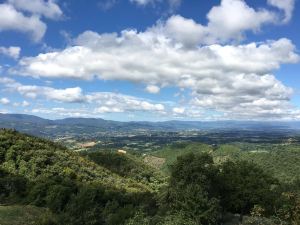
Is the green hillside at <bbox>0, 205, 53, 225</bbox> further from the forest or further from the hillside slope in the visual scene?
the hillside slope

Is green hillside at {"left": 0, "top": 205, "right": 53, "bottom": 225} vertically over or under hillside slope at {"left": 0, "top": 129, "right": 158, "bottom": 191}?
A: under

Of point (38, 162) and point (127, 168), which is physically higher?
point (38, 162)

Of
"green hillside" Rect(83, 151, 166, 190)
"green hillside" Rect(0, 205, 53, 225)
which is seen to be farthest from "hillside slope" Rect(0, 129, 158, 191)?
"green hillside" Rect(83, 151, 166, 190)

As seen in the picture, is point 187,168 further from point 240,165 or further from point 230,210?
point 240,165

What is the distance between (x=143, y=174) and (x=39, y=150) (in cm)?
6949

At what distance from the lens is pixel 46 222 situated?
5075 centimetres

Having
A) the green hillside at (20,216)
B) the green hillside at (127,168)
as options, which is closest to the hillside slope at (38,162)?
the green hillside at (20,216)

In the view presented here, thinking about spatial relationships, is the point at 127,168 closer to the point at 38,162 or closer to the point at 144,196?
the point at 38,162

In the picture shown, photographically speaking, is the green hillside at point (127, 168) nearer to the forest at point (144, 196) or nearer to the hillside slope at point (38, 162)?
the hillside slope at point (38, 162)

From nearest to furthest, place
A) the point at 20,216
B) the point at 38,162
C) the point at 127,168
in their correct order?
1. the point at 20,216
2. the point at 38,162
3. the point at 127,168

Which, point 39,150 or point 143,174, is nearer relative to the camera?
point 39,150

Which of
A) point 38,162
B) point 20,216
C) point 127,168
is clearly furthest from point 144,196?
point 127,168

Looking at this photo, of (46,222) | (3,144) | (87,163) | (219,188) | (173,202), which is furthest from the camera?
(87,163)

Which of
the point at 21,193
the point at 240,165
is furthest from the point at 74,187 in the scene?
the point at 240,165
